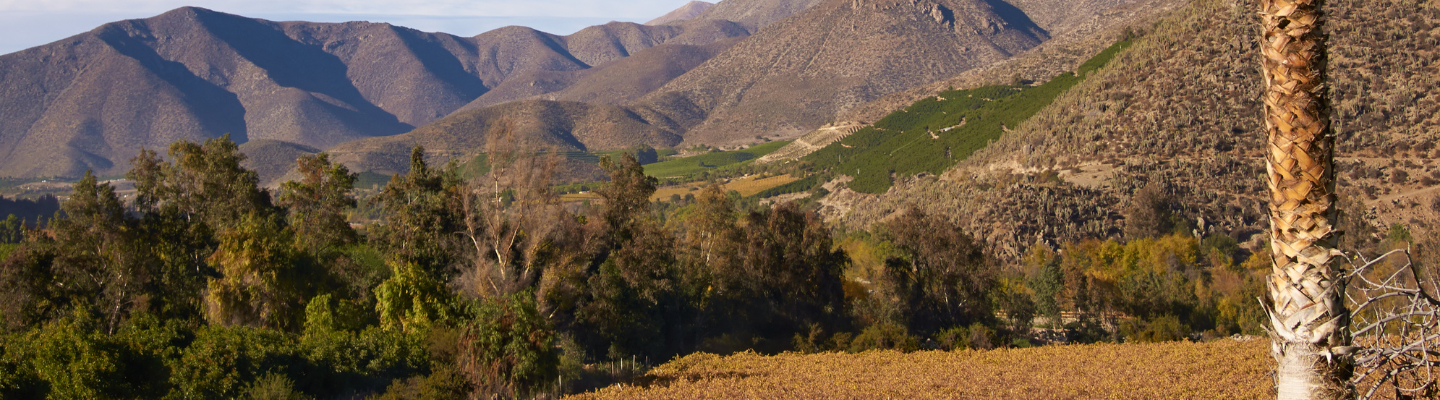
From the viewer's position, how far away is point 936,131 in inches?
3794

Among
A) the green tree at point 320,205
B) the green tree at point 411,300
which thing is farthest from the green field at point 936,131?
the green tree at point 411,300

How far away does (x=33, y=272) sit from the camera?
3100cm

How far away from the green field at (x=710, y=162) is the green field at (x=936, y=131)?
27.6 metres

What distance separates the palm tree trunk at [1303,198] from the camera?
5.41 meters

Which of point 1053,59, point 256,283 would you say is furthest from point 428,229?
point 1053,59

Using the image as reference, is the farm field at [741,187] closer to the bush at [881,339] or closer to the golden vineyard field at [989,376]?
the bush at [881,339]

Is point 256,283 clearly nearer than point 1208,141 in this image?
Yes

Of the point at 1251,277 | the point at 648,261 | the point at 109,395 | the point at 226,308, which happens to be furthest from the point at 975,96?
the point at 109,395

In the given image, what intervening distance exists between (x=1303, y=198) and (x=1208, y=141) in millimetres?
60584

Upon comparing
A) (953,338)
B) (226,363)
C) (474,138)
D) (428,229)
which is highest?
(474,138)

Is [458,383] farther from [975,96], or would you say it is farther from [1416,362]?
[975,96]

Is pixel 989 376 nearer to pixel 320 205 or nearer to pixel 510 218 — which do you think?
pixel 510 218

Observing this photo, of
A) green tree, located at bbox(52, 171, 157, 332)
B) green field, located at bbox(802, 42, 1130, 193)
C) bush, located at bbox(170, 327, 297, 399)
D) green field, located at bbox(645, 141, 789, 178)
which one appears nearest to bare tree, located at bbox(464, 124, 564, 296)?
bush, located at bbox(170, 327, 297, 399)

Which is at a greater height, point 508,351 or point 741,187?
point 508,351
